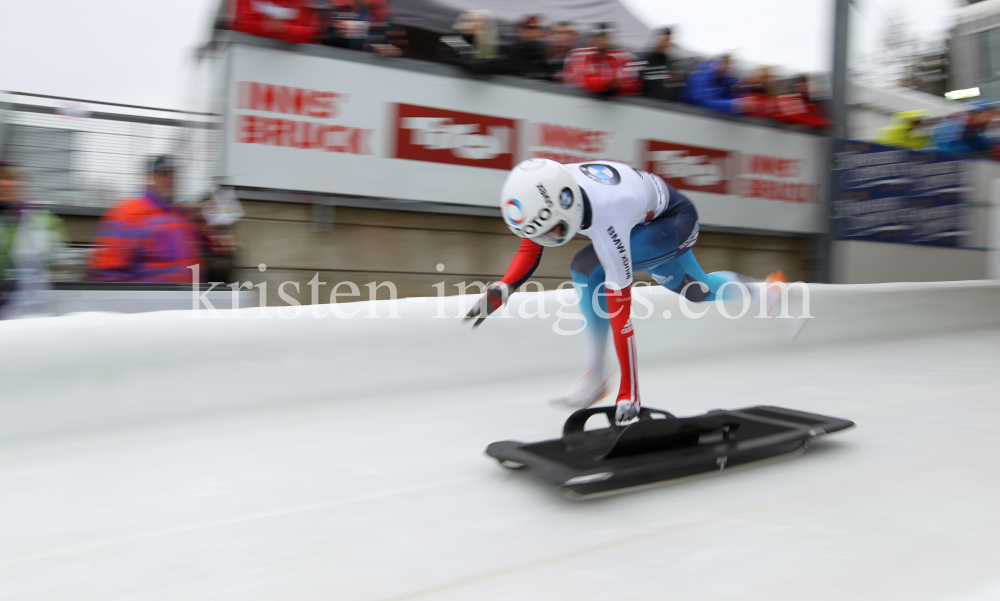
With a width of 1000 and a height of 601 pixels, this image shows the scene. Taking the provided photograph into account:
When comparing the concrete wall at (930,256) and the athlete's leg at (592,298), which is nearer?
the athlete's leg at (592,298)

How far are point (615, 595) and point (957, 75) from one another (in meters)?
11.4

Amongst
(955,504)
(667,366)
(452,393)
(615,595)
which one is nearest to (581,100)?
(667,366)

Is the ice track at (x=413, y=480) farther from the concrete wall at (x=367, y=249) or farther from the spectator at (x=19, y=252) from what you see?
the concrete wall at (x=367, y=249)

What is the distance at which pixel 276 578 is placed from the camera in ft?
4.89

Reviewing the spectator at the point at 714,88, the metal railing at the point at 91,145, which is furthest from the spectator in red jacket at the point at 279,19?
the spectator at the point at 714,88

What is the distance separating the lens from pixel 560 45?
6.43m

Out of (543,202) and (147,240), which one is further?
(147,240)

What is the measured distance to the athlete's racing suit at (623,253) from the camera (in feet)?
7.61

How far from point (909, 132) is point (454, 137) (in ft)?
20.3

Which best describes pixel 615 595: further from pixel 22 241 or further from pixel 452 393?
pixel 22 241

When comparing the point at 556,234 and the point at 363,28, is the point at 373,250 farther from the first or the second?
the point at 556,234

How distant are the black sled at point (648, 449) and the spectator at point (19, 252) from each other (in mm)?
2558

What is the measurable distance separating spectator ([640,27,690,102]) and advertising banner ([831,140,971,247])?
182cm

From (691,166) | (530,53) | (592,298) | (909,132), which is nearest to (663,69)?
(691,166)
